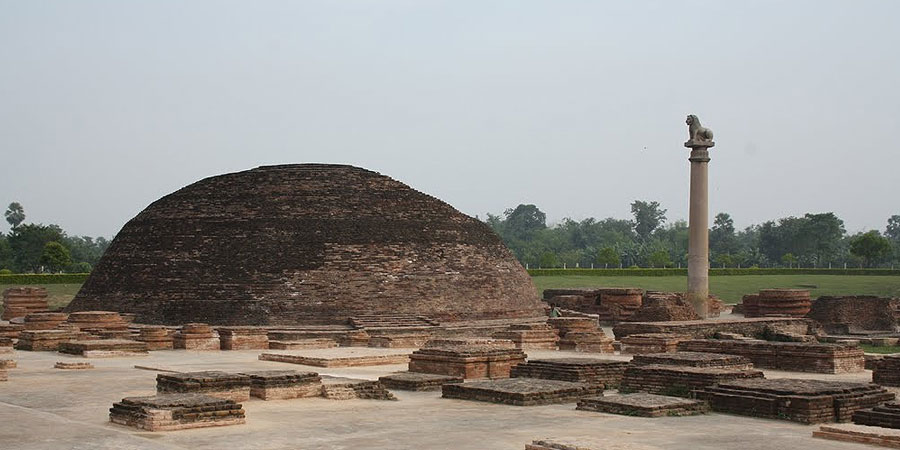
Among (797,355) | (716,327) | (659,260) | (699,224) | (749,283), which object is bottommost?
(797,355)

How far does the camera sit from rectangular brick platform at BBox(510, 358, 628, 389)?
13.4 m

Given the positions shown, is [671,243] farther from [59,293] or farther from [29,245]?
[59,293]

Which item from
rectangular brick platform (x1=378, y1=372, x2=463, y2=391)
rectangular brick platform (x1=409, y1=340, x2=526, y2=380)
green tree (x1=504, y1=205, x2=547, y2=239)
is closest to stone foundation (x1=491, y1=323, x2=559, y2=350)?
rectangular brick platform (x1=409, y1=340, x2=526, y2=380)

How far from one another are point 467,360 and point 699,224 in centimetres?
1195

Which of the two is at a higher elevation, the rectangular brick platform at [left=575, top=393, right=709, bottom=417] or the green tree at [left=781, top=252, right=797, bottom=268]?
the green tree at [left=781, top=252, right=797, bottom=268]

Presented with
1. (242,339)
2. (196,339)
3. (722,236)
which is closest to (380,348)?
(242,339)

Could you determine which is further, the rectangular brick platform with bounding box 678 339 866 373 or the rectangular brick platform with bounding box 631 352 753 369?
the rectangular brick platform with bounding box 678 339 866 373

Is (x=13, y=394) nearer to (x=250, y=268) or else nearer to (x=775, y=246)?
(x=250, y=268)

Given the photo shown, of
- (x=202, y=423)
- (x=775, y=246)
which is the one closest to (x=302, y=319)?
(x=202, y=423)

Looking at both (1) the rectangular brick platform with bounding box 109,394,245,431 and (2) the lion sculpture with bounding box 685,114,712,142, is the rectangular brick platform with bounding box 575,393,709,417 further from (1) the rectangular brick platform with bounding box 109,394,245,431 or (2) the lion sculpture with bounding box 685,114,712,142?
(2) the lion sculpture with bounding box 685,114,712,142

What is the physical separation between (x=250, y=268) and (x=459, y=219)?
5167 mm

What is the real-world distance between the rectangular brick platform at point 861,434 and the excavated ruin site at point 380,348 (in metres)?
0.02

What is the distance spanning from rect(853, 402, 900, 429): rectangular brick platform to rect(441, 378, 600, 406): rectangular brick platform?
10.3ft

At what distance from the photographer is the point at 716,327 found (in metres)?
23.2
